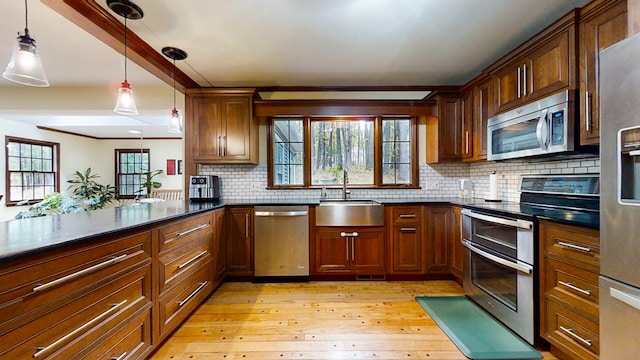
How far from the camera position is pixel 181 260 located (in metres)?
2.09

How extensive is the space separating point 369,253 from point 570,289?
176cm

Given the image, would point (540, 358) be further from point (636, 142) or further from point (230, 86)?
point (230, 86)

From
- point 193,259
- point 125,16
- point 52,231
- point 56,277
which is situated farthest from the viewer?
point 193,259

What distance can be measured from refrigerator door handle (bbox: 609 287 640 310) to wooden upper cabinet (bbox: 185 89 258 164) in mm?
3128

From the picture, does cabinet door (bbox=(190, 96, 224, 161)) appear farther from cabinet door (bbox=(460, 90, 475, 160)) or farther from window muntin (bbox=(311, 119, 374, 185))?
cabinet door (bbox=(460, 90, 475, 160))

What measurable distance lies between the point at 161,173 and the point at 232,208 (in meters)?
6.37

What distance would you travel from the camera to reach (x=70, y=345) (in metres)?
1.19

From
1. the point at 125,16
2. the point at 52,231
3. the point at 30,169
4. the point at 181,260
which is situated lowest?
the point at 181,260

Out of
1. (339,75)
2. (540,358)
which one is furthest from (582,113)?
(339,75)

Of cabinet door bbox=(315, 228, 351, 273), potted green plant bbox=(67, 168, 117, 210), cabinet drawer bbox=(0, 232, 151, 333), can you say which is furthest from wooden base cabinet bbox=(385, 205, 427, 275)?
potted green plant bbox=(67, 168, 117, 210)

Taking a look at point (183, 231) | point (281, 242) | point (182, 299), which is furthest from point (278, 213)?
point (182, 299)

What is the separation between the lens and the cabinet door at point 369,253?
310 cm

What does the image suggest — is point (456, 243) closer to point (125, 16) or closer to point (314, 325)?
point (314, 325)

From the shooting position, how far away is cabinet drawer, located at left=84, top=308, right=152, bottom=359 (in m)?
1.37
